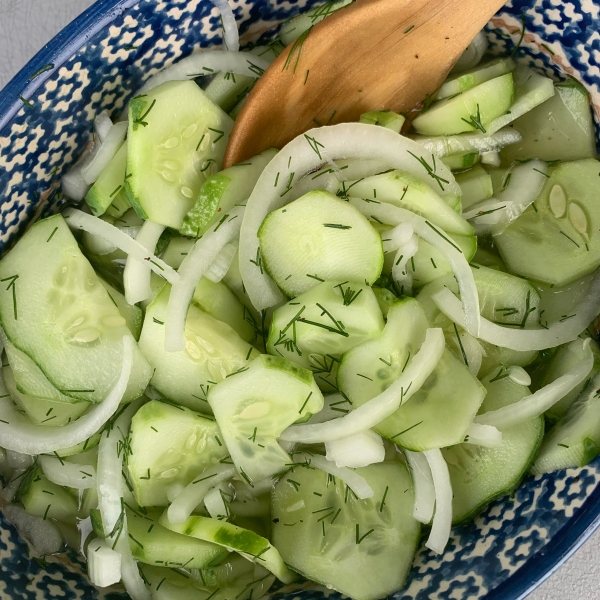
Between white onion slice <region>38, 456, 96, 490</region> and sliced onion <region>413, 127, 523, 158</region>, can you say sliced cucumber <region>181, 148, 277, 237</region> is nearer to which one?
sliced onion <region>413, 127, 523, 158</region>

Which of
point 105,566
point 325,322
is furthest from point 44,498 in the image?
point 325,322

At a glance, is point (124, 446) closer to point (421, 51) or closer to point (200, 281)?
point (200, 281)

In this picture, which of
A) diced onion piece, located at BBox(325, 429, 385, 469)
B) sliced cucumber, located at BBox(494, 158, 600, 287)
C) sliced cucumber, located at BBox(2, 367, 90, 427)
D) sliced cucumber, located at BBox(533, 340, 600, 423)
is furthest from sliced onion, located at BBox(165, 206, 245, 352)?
sliced cucumber, located at BBox(533, 340, 600, 423)

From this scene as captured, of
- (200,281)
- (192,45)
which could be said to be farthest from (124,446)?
(192,45)

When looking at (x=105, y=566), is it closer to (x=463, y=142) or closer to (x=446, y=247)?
(x=446, y=247)

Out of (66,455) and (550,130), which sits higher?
(66,455)

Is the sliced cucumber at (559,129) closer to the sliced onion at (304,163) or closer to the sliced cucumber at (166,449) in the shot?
the sliced onion at (304,163)
